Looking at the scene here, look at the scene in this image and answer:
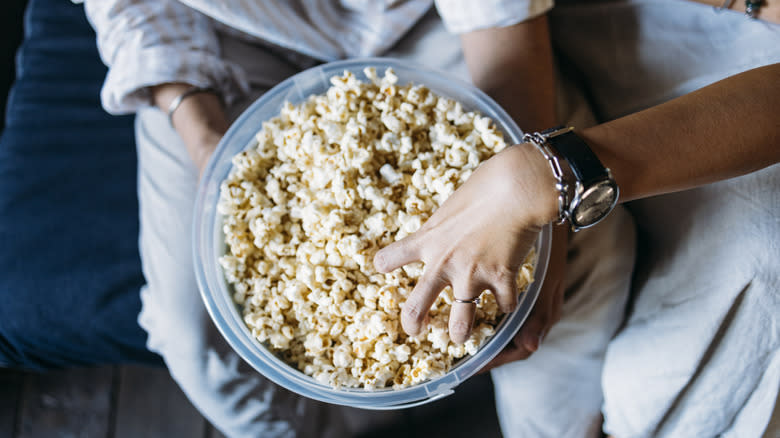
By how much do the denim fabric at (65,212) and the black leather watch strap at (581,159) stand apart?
30.9 inches

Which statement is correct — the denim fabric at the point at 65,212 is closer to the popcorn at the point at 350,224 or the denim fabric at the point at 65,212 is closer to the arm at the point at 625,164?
the popcorn at the point at 350,224

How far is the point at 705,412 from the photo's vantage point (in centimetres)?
69

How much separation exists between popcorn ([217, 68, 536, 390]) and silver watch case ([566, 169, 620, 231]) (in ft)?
0.31

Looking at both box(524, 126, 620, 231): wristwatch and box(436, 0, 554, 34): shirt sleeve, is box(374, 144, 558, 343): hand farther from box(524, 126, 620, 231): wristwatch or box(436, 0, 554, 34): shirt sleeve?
box(436, 0, 554, 34): shirt sleeve

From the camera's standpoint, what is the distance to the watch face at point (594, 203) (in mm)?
464

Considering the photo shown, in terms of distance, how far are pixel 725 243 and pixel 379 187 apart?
1.48 feet

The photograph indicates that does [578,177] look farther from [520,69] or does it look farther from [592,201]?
[520,69]

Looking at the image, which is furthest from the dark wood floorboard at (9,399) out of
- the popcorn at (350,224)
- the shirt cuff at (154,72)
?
the popcorn at (350,224)

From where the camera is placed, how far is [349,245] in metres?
0.55

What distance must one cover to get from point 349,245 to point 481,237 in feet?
0.51

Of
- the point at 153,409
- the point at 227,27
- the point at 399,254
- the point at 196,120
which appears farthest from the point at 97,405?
the point at 399,254

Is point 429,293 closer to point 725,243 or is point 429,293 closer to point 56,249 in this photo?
point 725,243

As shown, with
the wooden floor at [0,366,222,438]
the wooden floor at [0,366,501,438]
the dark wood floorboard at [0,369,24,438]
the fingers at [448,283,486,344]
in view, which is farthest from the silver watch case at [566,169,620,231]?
the dark wood floorboard at [0,369,24,438]

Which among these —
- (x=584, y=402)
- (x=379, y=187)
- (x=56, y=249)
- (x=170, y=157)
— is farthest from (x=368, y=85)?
(x=56, y=249)
